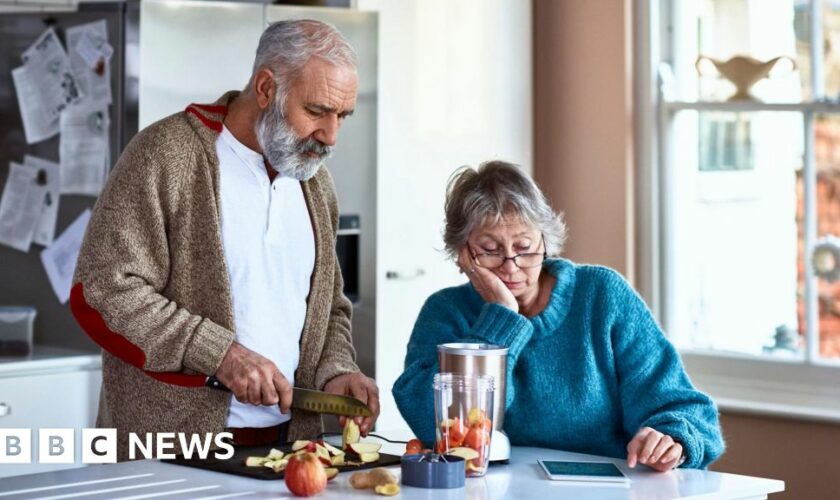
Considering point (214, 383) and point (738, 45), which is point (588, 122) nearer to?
point (738, 45)

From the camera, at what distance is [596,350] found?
235cm

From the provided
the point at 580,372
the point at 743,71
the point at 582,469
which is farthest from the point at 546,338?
the point at 743,71

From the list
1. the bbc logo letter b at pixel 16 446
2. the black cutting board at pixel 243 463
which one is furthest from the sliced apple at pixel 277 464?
the bbc logo letter b at pixel 16 446

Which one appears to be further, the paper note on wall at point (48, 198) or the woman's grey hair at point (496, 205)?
the paper note on wall at point (48, 198)

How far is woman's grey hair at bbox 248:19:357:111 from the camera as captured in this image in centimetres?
232

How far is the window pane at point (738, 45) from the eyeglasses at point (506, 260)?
1897mm

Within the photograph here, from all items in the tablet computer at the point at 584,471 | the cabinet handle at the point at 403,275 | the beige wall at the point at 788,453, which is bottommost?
the beige wall at the point at 788,453

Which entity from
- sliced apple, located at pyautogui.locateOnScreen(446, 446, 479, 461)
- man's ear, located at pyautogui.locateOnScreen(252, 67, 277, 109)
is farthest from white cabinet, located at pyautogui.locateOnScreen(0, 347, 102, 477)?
sliced apple, located at pyautogui.locateOnScreen(446, 446, 479, 461)

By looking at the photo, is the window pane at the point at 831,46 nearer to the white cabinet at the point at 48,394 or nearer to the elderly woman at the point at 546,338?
the elderly woman at the point at 546,338

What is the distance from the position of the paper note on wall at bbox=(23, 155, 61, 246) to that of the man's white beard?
4.16 feet

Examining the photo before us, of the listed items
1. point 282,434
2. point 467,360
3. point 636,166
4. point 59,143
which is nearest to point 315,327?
point 282,434

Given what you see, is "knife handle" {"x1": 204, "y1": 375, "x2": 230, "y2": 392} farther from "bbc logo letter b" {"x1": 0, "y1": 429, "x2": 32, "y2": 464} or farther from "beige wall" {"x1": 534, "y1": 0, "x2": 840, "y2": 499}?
"beige wall" {"x1": 534, "y1": 0, "x2": 840, "y2": 499}

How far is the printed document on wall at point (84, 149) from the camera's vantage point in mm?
3303

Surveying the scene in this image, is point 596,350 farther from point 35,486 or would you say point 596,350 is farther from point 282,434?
point 35,486
